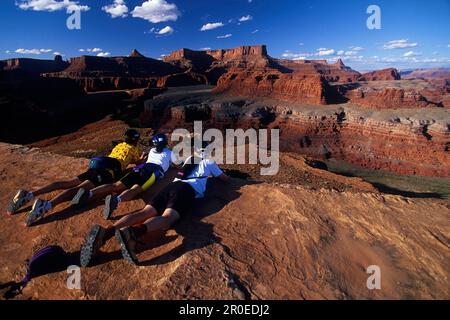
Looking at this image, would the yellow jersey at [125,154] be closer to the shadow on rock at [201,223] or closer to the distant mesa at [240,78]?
the shadow on rock at [201,223]

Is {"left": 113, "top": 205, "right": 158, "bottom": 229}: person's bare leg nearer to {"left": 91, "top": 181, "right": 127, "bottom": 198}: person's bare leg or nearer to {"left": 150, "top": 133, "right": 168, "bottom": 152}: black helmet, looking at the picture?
{"left": 91, "top": 181, "right": 127, "bottom": 198}: person's bare leg

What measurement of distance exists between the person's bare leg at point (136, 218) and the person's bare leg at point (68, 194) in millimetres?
1387

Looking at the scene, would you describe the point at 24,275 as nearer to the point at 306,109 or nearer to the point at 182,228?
the point at 182,228

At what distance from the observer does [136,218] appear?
3377 millimetres

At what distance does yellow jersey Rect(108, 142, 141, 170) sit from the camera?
16.9 ft

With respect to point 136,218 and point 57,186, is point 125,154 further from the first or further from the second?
point 136,218

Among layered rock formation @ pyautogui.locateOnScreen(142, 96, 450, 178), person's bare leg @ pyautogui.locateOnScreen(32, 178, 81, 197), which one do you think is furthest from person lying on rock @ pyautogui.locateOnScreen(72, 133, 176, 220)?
layered rock formation @ pyautogui.locateOnScreen(142, 96, 450, 178)

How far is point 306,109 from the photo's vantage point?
90.8 feet

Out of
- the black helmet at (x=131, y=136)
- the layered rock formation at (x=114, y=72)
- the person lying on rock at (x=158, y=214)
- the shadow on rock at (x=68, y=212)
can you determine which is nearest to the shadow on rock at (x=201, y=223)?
the person lying on rock at (x=158, y=214)

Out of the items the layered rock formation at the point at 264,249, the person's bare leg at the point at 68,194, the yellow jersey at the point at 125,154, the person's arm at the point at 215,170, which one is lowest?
the layered rock formation at the point at 264,249

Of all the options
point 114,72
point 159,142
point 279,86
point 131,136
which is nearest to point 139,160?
point 131,136

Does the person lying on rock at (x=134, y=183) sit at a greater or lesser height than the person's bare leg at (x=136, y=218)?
greater

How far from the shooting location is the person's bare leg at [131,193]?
405 cm
